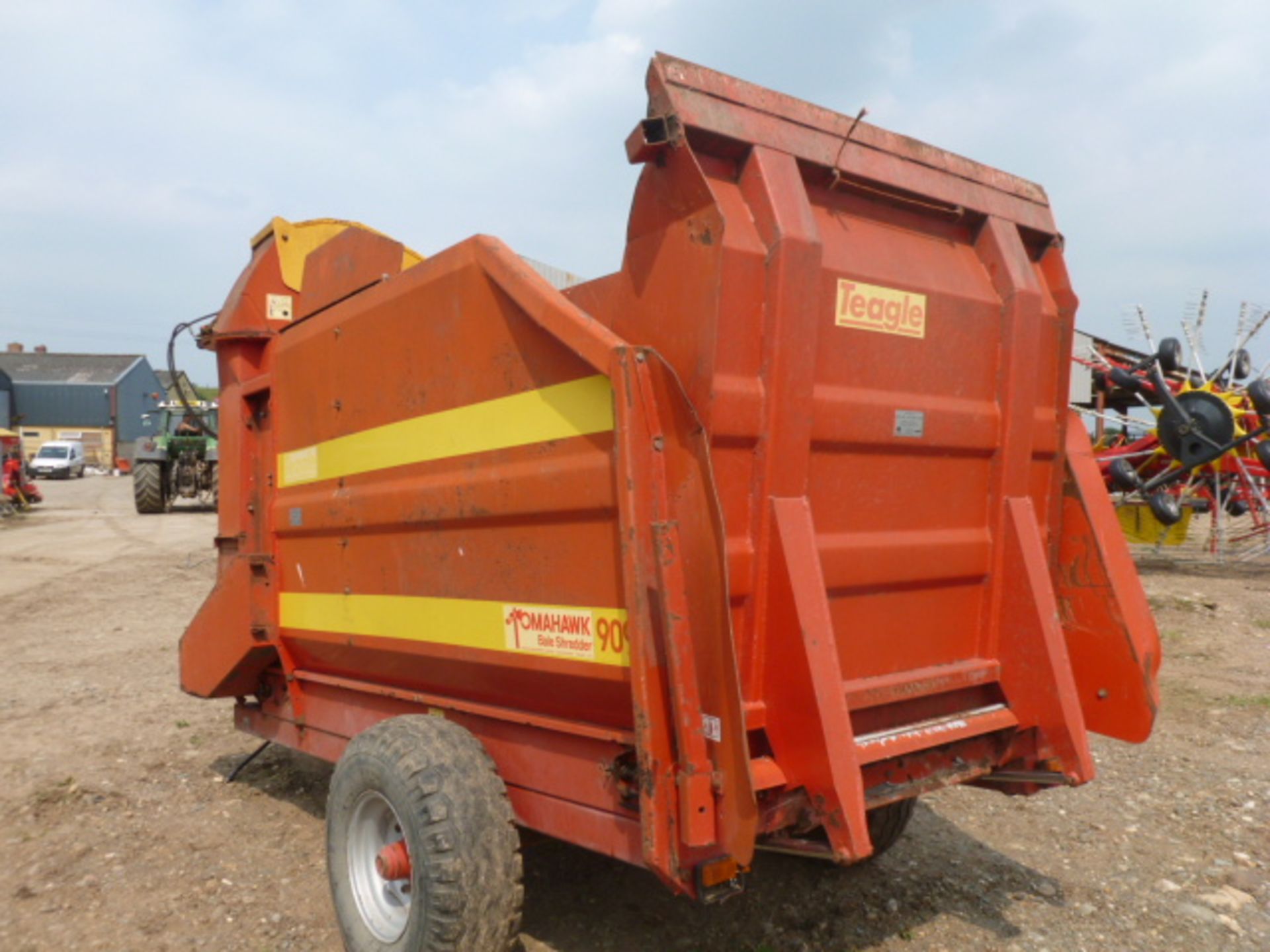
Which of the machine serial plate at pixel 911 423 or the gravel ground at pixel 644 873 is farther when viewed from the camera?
the gravel ground at pixel 644 873

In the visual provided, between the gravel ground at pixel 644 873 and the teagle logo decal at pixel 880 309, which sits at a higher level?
the teagle logo decal at pixel 880 309

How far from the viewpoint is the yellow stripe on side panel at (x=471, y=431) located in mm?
2316

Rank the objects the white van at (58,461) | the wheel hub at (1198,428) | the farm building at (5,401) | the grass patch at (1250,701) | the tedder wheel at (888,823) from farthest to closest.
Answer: the farm building at (5,401) → the white van at (58,461) → the wheel hub at (1198,428) → the grass patch at (1250,701) → the tedder wheel at (888,823)

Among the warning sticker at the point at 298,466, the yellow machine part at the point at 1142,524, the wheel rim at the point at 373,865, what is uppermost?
the warning sticker at the point at 298,466


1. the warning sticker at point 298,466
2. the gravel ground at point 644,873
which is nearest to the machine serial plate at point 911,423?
the gravel ground at point 644,873

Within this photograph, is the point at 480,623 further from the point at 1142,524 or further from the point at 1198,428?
the point at 1142,524

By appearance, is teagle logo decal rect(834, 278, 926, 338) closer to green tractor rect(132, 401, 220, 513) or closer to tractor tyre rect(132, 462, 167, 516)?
green tractor rect(132, 401, 220, 513)

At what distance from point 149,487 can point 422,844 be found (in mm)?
19475

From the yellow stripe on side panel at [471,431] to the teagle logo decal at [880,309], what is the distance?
2.41 ft

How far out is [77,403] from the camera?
174 ft

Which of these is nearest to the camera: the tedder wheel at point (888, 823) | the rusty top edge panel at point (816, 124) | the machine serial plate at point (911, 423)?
the rusty top edge panel at point (816, 124)

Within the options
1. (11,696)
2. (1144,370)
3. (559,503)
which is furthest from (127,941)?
(1144,370)

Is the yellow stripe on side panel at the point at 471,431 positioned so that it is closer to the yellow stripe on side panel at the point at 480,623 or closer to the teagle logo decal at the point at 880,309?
the yellow stripe on side panel at the point at 480,623

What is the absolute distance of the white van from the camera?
35.8 metres
